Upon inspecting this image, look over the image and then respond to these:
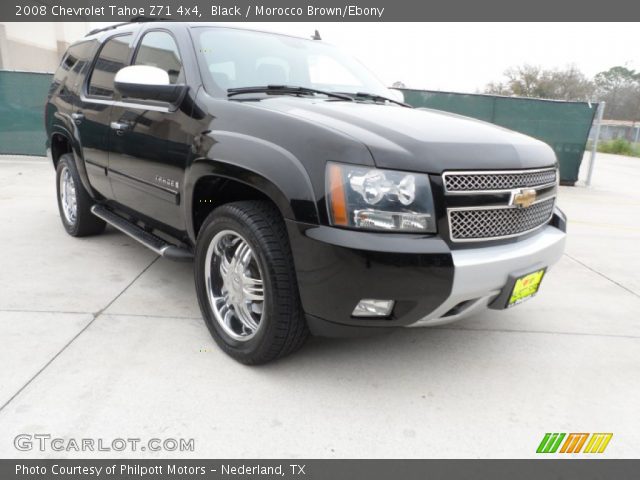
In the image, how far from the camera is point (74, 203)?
485cm

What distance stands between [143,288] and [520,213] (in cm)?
268

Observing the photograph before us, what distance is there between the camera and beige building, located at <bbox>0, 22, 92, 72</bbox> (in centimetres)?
2730

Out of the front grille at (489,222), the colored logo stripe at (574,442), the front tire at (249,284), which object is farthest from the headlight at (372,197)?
the colored logo stripe at (574,442)

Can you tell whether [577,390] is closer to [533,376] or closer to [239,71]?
[533,376]

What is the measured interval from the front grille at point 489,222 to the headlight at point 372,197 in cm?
22

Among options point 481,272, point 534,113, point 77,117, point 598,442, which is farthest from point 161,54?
point 534,113

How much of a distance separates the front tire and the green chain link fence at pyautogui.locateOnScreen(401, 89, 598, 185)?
8307 mm

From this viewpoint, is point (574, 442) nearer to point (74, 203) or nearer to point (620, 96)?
point (74, 203)

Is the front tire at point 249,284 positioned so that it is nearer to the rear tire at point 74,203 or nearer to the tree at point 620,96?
the rear tire at point 74,203

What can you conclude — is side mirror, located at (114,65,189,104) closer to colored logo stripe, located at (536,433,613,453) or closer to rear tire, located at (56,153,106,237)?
rear tire, located at (56,153,106,237)

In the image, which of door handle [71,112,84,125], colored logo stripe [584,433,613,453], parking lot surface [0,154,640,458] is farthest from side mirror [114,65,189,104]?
colored logo stripe [584,433,613,453]

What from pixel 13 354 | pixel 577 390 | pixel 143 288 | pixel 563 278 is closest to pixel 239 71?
pixel 143 288

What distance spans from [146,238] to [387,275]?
2.07m

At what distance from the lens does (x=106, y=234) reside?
511 centimetres
